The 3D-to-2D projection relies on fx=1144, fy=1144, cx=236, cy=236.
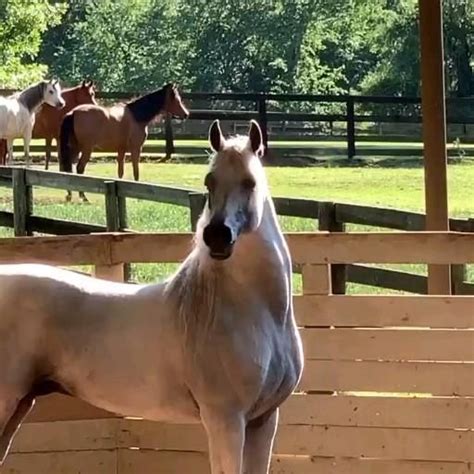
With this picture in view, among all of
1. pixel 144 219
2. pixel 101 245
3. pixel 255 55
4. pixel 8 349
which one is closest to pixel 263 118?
pixel 144 219

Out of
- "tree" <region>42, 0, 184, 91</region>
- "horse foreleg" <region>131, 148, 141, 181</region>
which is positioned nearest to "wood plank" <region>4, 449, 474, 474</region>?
"horse foreleg" <region>131, 148, 141, 181</region>

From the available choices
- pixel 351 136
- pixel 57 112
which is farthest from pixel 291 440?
pixel 57 112

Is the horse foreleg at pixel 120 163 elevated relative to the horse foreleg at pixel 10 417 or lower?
elevated

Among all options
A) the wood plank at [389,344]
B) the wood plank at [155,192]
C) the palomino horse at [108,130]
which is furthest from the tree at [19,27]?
the wood plank at [389,344]

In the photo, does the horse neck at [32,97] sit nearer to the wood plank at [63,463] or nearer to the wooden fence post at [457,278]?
the wooden fence post at [457,278]

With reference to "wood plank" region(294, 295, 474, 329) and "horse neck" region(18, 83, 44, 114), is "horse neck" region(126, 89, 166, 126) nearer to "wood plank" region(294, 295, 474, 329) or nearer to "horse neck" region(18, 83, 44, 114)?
"horse neck" region(18, 83, 44, 114)

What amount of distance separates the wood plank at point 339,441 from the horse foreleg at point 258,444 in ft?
2.94

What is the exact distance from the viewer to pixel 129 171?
1278cm

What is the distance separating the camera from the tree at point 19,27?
1470 centimetres

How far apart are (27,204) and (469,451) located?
15.0 ft

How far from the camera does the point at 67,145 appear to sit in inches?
471

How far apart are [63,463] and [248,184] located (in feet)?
5.26

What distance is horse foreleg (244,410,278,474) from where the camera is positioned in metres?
2.97

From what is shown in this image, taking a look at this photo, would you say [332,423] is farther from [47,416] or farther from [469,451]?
[47,416]
